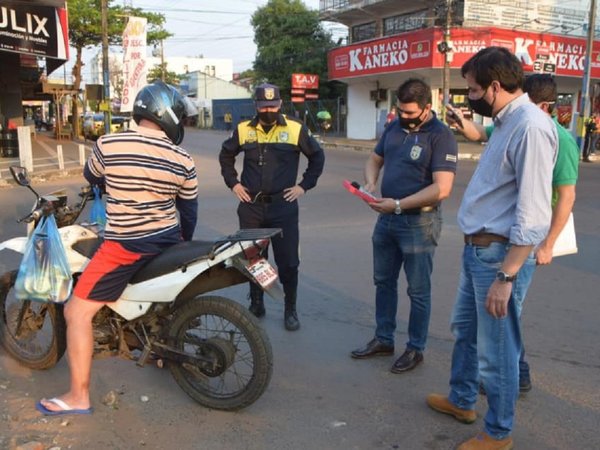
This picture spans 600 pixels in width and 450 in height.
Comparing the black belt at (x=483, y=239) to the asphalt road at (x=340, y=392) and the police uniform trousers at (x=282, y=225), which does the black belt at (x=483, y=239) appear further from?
the police uniform trousers at (x=282, y=225)

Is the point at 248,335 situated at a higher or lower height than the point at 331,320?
higher

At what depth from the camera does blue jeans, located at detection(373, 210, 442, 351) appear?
12.3 feet

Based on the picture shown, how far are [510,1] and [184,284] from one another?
28009 millimetres

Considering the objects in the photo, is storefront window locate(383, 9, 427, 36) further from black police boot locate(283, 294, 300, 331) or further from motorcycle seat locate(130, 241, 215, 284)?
motorcycle seat locate(130, 241, 215, 284)

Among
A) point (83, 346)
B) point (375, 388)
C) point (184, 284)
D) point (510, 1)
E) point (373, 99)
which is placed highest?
point (510, 1)

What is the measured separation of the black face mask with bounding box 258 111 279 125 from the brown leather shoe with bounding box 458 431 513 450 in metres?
2.72

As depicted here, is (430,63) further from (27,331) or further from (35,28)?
(27,331)

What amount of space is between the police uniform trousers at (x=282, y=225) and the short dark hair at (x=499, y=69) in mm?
2305

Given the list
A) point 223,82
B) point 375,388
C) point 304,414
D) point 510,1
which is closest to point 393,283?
point 375,388

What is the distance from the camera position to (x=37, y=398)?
3451 mm

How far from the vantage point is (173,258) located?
315 cm

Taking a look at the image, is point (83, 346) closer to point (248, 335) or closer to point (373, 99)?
point (248, 335)

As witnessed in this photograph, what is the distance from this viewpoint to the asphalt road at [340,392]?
306cm

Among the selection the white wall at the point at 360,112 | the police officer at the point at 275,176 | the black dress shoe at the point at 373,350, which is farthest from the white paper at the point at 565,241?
the white wall at the point at 360,112
